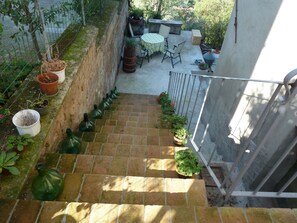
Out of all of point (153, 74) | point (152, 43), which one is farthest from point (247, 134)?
point (152, 43)

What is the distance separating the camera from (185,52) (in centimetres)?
899

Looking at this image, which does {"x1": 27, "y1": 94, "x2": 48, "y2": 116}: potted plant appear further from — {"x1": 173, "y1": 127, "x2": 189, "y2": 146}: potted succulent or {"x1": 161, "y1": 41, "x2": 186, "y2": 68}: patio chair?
→ {"x1": 161, "y1": 41, "x2": 186, "y2": 68}: patio chair

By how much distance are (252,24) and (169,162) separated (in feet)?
10.7

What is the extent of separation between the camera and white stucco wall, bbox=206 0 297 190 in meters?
3.50

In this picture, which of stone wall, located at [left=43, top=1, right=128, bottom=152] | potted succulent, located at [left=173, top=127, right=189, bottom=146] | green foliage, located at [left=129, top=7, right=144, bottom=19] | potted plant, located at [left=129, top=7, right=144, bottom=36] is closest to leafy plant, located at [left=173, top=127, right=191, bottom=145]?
potted succulent, located at [left=173, top=127, right=189, bottom=146]

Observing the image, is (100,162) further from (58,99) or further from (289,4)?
(289,4)

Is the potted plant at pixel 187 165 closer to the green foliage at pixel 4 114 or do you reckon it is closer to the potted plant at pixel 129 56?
the green foliage at pixel 4 114

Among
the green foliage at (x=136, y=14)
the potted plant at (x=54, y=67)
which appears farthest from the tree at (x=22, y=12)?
the green foliage at (x=136, y=14)

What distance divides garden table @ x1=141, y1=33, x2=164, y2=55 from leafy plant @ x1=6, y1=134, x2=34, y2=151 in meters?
6.45

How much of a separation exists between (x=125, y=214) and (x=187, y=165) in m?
0.96

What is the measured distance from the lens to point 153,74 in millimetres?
7785

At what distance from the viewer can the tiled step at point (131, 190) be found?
1895mm

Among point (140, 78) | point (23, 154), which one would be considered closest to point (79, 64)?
point (23, 154)

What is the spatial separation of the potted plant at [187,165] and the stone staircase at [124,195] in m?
0.15
